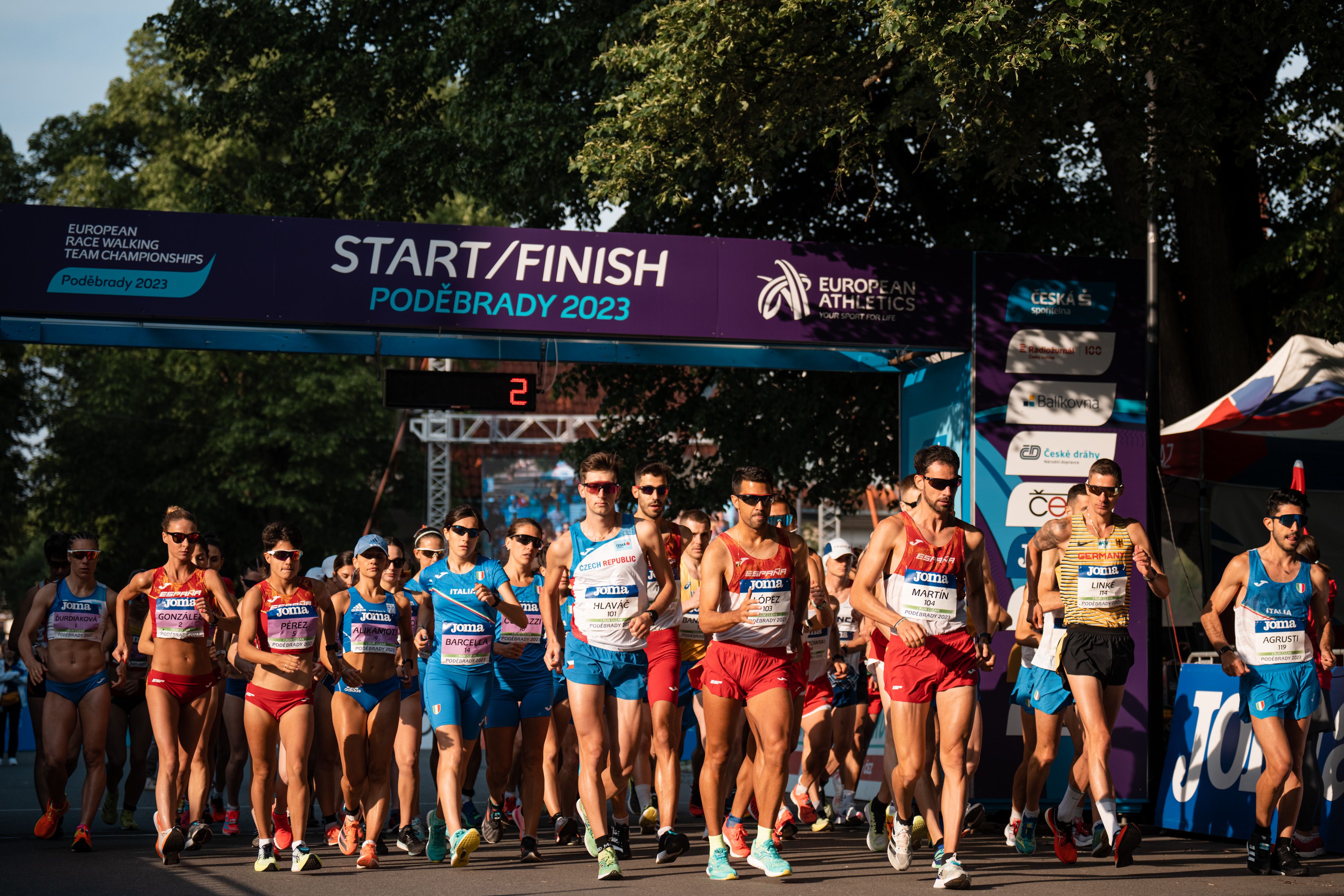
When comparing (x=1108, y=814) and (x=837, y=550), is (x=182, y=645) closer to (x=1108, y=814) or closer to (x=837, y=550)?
(x=837, y=550)

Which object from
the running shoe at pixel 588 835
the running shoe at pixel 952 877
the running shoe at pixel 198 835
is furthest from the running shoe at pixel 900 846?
the running shoe at pixel 198 835

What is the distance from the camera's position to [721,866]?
752 cm

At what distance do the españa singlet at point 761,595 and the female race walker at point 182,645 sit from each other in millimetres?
3080

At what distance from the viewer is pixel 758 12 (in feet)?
38.3

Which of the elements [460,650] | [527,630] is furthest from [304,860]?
[527,630]

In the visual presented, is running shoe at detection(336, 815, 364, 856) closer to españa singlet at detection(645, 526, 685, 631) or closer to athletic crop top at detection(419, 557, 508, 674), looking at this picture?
athletic crop top at detection(419, 557, 508, 674)

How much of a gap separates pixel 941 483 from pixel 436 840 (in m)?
3.46

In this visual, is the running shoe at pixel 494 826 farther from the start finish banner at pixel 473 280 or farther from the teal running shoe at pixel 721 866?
the start finish banner at pixel 473 280

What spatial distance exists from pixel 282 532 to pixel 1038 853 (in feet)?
16.1

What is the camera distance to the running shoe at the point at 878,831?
885 cm

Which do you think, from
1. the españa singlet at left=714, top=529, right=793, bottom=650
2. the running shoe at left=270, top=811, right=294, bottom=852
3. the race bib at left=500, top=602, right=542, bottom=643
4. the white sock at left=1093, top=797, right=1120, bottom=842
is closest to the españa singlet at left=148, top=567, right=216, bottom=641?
the running shoe at left=270, top=811, right=294, bottom=852

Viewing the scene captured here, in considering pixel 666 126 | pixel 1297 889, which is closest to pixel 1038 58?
pixel 666 126

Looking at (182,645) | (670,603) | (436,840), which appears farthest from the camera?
(182,645)

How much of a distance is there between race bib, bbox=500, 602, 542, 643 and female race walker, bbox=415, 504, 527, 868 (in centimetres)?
34
